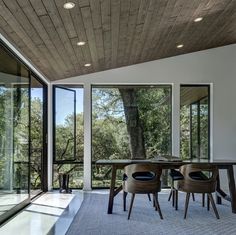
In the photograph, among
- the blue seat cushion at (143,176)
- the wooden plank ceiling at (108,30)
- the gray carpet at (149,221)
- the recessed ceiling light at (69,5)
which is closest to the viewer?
the recessed ceiling light at (69,5)

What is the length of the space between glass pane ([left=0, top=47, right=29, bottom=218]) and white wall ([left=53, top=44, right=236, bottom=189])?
1958mm

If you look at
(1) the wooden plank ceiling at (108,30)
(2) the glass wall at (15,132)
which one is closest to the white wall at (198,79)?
(1) the wooden plank ceiling at (108,30)

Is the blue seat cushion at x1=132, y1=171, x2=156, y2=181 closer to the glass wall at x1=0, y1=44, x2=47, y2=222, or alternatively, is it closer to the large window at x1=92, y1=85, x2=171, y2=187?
the glass wall at x1=0, y1=44, x2=47, y2=222

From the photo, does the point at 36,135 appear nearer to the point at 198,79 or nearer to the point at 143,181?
the point at 143,181

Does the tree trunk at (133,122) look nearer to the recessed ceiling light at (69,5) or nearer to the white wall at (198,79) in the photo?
the white wall at (198,79)

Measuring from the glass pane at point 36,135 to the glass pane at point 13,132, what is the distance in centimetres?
48

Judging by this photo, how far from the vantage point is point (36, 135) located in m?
6.60

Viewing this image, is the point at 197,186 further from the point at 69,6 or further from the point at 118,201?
the point at 69,6

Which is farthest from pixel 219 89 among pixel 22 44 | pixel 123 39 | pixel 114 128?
pixel 22 44

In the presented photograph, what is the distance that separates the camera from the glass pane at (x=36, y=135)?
6.32 meters

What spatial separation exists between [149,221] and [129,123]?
128 inches

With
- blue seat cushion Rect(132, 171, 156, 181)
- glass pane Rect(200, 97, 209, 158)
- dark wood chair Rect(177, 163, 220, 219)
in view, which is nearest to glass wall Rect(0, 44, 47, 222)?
blue seat cushion Rect(132, 171, 156, 181)

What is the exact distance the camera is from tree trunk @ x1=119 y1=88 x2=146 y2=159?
7.61 metres

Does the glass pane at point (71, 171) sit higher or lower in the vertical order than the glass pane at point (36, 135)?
lower
